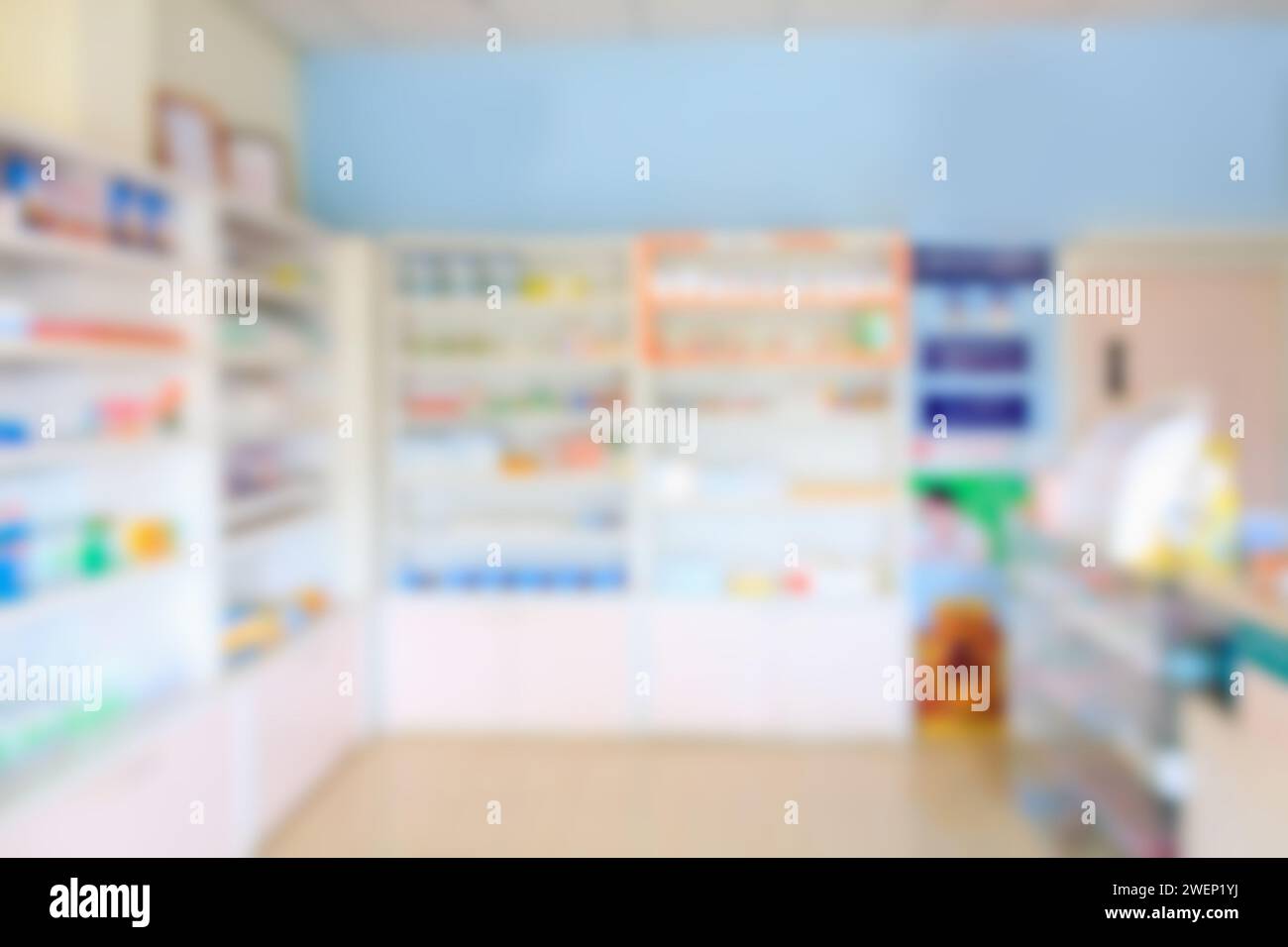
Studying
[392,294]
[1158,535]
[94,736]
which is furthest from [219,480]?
[1158,535]

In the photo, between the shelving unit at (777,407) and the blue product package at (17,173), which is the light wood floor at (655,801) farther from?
the blue product package at (17,173)

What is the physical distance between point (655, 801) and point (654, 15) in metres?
3.18

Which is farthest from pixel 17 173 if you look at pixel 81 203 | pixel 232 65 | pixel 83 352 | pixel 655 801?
pixel 655 801

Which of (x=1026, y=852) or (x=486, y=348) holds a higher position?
(x=486, y=348)

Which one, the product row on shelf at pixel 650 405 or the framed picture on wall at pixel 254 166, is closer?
the framed picture on wall at pixel 254 166

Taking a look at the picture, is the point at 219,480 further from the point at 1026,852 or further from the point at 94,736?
the point at 1026,852

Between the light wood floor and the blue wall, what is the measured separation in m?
2.33

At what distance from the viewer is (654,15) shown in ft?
12.8

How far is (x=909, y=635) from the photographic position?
3969 millimetres

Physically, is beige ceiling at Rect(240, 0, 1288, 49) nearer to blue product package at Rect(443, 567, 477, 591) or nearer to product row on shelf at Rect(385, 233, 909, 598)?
product row on shelf at Rect(385, 233, 909, 598)

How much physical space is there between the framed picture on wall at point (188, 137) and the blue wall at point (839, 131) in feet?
2.82

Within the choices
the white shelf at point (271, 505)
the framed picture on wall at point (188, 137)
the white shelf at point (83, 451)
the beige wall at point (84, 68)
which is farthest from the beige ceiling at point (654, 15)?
the white shelf at point (83, 451)

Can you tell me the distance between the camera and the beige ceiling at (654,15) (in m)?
3.81

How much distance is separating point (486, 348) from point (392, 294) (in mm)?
477
